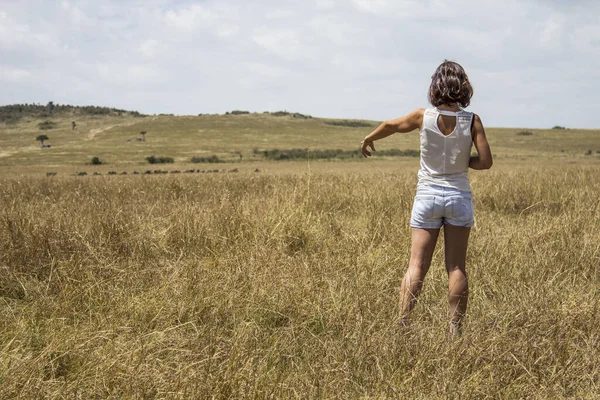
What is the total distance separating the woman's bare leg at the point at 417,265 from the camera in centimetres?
333

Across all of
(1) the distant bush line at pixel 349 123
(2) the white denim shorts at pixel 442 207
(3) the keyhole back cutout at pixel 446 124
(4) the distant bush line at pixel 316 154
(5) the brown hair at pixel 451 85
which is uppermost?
(1) the distant bush line at pixel 349 123

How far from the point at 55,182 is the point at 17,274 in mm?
7962

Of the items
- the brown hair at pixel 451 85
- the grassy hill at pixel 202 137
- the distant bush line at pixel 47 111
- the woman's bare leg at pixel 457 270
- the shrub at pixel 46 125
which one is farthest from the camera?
the distant bush line at pixel 47 111

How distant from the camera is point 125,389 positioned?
2408 mm

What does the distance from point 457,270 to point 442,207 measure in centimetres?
42

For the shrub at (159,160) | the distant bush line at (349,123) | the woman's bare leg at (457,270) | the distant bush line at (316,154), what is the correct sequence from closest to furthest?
1. the woman's bare leg at (457,270)
2. the shrub at (159,160)
3. the distant bush line at (316,154)
4. the distant bush line at (349,123)

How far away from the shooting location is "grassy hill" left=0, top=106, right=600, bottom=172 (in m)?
38.2

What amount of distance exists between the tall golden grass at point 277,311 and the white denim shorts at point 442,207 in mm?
539

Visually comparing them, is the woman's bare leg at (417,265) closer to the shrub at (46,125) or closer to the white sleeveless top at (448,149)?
the white sleeveless top at (448,149)

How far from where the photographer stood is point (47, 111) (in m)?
73.9

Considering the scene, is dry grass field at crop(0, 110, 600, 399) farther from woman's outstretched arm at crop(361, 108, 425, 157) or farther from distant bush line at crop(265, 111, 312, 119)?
distant bush line at crop(265, 111, 312, 119)

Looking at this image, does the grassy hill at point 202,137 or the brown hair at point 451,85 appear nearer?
the brown hair at point 451,85

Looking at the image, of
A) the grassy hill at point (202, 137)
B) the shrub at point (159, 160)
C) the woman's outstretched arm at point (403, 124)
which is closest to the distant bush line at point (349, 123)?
the grassy hill at point (202, 137)

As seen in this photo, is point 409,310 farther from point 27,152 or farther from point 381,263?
point 27,152
